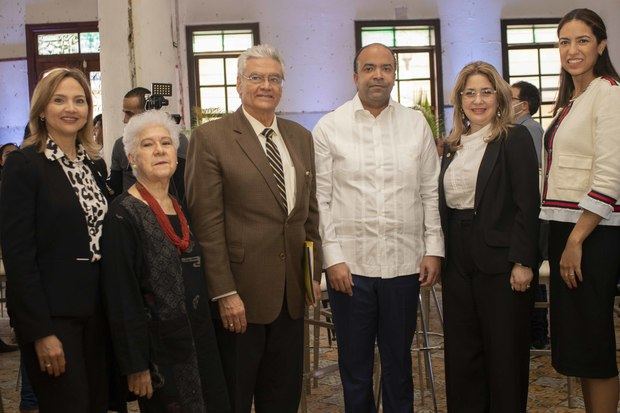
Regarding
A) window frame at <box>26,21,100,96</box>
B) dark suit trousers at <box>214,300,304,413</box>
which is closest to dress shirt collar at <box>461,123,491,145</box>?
dark suit trousers at <box>214,300,304,413</box>

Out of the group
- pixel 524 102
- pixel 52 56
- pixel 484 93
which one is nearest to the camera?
pixel 484 93

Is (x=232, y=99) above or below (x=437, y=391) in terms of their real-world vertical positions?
above

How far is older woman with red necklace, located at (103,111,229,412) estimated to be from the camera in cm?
263

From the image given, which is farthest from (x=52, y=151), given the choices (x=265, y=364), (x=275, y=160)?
(x=265, y=364)

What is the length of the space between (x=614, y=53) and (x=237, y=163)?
9599mm

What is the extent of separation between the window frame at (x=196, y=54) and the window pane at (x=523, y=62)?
3.70m

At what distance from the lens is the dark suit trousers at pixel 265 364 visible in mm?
3039

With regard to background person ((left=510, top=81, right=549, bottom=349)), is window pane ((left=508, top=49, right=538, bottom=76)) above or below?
above

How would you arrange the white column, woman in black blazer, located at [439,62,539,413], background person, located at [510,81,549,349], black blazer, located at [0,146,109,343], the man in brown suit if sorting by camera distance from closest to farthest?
black blazer, located at [0,146,109,343] → the man in brown suit → woman in black blazer, located at [439,62,539,413] → background person, located at [510,81,549,349] → the white column

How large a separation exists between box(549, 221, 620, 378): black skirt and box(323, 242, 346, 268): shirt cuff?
0.90m

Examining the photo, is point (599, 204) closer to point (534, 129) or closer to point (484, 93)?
point (484, 93)

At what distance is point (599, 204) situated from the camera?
3043 mm

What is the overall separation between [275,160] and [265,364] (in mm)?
814

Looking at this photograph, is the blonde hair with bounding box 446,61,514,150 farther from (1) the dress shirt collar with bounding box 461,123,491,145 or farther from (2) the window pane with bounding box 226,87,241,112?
(2) the window pane with bounding box 226,87,241,112
